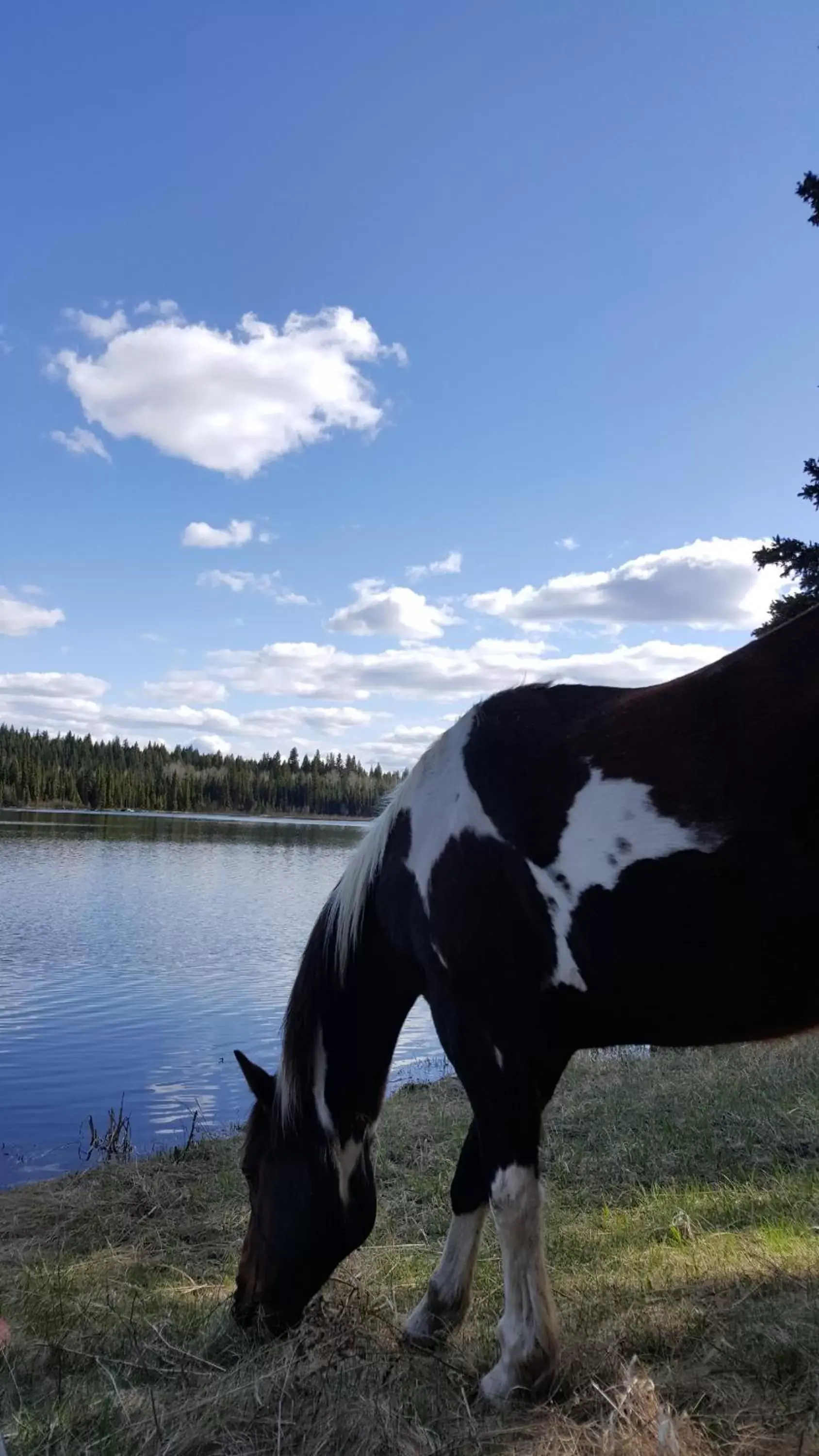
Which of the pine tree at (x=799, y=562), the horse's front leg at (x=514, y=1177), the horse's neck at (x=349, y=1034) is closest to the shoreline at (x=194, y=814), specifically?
the pine tree at (x=799, y=562)

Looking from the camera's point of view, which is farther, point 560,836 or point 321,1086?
point 321,1086

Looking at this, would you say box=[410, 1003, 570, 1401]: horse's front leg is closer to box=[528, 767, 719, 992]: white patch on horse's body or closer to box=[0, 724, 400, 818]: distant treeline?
box=[528, 767, 719, 992]: white patch on horse's body

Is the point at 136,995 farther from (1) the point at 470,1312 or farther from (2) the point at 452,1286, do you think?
(2) the point at 452,1286

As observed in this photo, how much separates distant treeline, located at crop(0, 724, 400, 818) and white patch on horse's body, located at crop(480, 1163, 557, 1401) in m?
94.7

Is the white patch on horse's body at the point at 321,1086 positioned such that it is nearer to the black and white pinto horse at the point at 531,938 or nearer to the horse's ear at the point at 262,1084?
the black and white pinto horse at the point at 531,938

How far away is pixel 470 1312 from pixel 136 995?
11403 mm

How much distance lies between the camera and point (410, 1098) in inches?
328

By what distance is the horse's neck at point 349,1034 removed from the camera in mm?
3271

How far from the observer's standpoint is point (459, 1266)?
3135 millimetres

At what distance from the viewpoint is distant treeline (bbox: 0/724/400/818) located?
93312mm

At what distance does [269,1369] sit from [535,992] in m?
1.36

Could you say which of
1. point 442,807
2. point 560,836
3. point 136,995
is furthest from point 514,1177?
point 136,995

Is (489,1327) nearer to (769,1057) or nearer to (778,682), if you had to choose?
(778,682)

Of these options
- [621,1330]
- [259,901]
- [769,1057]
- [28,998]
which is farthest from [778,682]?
[259,901]
